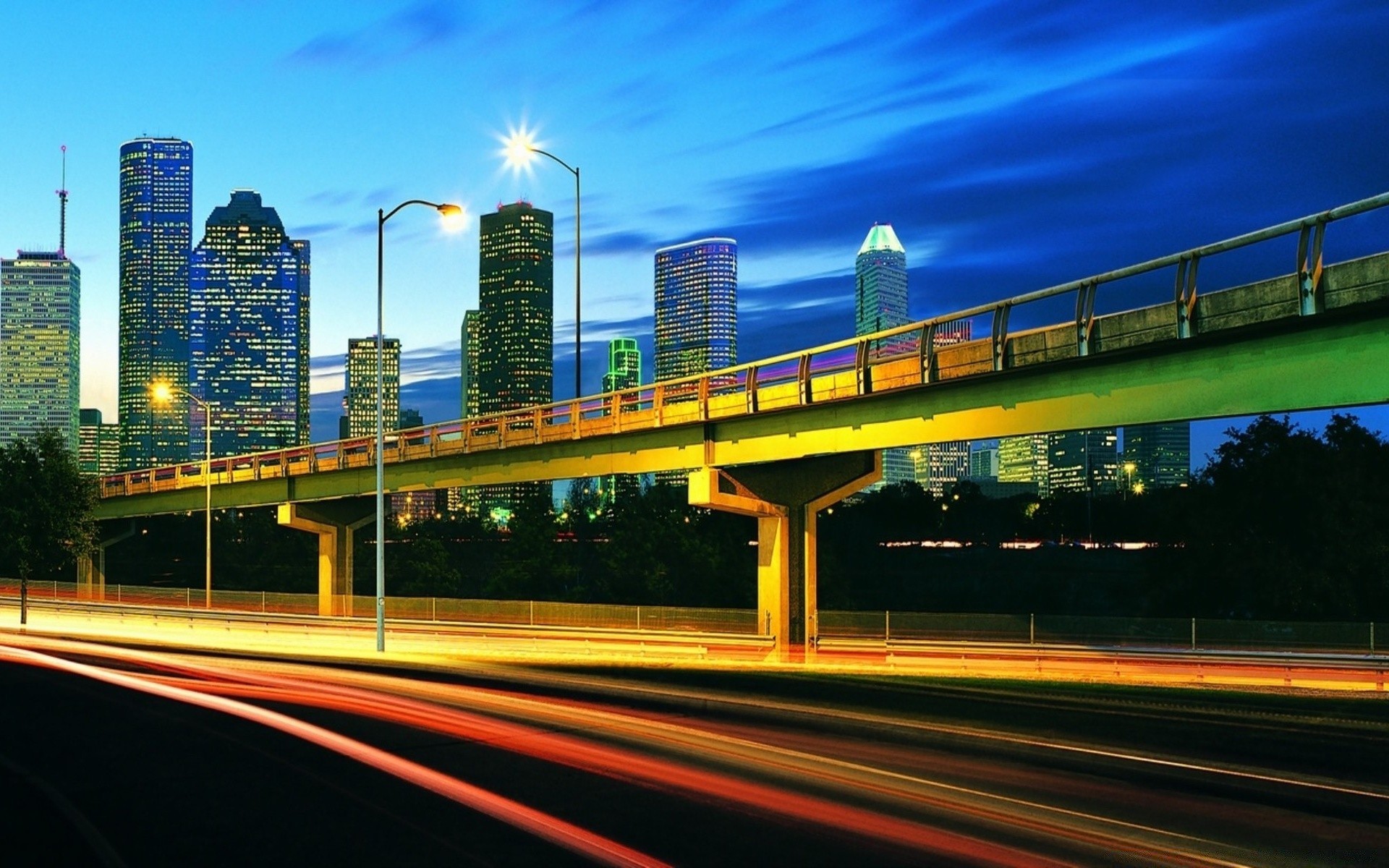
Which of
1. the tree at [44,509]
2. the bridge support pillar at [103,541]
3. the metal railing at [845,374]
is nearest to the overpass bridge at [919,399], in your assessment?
the metal railing at [845,374]

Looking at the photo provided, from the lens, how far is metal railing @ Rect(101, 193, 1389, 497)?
22.4 metres

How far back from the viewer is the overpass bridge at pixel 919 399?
2042 centimetres

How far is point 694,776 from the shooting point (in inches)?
643

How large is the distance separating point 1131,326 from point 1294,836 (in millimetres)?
12762

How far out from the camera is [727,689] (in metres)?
27.6

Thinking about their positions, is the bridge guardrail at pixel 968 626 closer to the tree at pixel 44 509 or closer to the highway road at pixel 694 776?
the highway road at pixel 694 776

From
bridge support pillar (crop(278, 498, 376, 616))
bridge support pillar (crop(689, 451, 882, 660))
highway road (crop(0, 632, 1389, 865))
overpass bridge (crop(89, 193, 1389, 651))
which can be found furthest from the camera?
bridge support pillar (crop(278, 498, 376, 616))

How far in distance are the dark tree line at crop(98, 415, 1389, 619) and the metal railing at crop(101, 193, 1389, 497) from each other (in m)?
27.1

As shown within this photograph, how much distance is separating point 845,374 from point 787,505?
7.29 meters

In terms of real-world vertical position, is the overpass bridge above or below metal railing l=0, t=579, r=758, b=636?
above

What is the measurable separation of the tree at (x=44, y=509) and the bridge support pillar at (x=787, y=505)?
37246 millimetres

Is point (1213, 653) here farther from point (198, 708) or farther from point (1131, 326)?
point (198, 708)

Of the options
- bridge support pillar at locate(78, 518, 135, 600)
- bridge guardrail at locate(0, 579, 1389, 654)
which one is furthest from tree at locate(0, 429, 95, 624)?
bridge guardrail at locate(0, 579, 1389, 654)

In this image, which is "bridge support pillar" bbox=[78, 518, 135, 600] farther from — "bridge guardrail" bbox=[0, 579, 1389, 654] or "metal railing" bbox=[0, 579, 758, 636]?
"bridge guardrail" bbox=[0, 579, 1389, 654]
